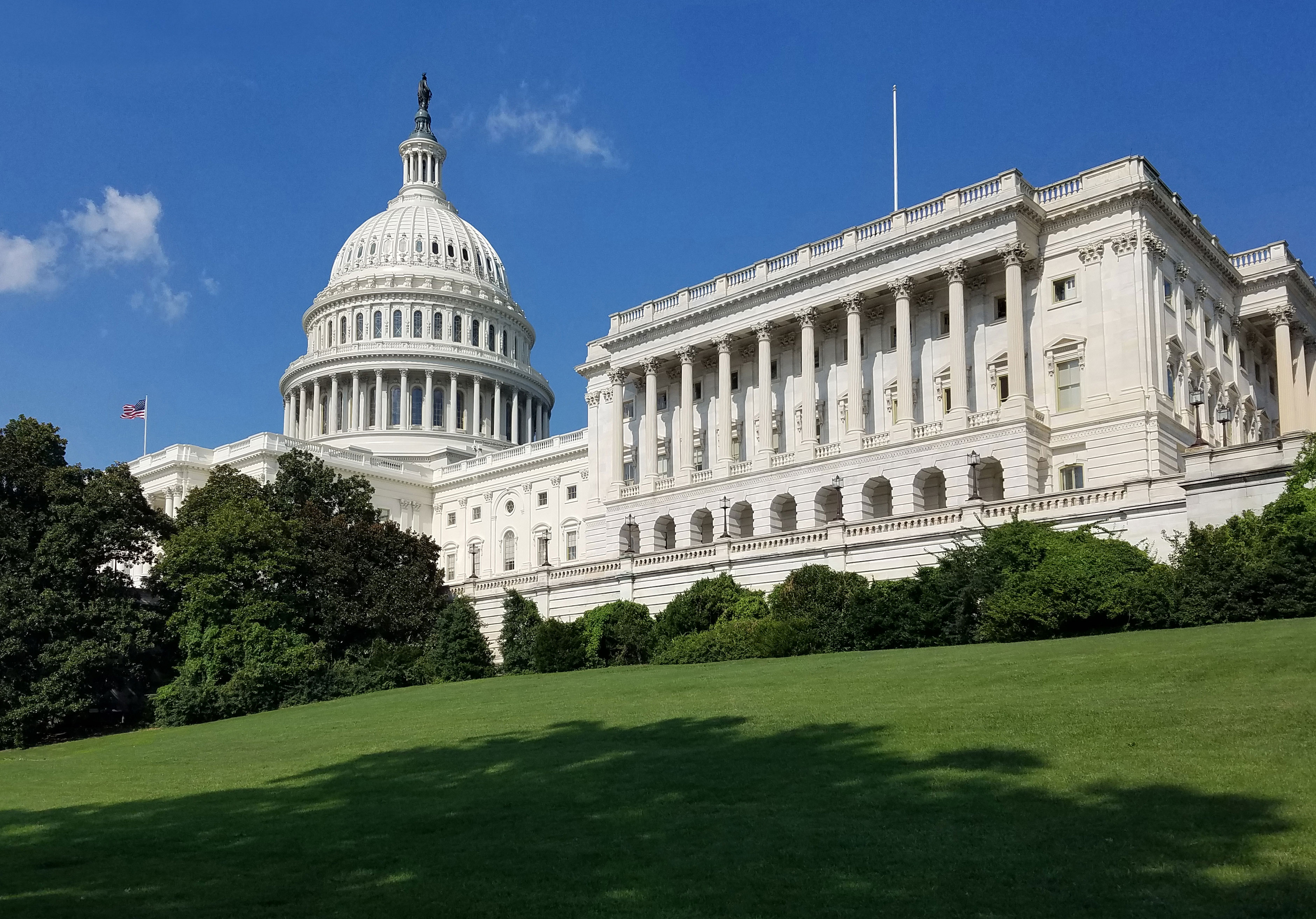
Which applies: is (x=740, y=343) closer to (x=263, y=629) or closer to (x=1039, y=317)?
(x=1039, y=317)

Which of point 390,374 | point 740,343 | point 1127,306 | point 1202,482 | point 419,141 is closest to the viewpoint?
point 1202,482

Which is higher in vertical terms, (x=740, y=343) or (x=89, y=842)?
(x=740, y=343)

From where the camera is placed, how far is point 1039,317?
212 feet

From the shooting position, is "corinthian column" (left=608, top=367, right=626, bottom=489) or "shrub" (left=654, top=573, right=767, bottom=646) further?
"corinthian column" (left=608, top=367, right=626, bottom=489)

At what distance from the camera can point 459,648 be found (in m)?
56.2

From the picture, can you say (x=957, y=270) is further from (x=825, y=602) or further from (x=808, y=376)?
(x=825, y=602)

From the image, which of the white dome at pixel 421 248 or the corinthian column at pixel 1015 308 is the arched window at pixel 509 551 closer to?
the white dome at pixel 421 248

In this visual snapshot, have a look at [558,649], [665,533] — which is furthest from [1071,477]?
[558,649]

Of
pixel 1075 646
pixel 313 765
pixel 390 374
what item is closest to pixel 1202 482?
pixel 1075 646

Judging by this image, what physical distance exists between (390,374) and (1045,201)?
80.1 m

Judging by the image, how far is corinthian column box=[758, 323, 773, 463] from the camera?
233 feet

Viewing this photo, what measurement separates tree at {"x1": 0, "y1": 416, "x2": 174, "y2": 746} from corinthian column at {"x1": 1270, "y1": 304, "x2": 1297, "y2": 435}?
5717 centimetres

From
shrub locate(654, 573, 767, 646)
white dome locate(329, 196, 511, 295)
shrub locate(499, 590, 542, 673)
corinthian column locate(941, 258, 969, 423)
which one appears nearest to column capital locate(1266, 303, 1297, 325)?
corinthian column locate(941, 258, 969, 423)

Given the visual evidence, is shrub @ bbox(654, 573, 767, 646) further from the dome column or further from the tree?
the dome column
